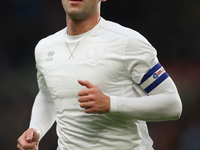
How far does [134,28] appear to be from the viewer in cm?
461

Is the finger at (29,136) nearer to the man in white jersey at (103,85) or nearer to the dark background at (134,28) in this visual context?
the man in white jersey at (103,85)

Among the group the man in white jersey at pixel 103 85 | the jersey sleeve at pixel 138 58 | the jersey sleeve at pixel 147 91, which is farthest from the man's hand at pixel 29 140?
the jersey sleeve at pixel 138 58

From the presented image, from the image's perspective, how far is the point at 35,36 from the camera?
4.70 metres

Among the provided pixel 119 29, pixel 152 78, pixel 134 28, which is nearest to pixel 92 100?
pixel 152 78

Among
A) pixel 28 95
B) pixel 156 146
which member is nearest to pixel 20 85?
pixel 28 95

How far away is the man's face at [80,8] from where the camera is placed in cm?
175

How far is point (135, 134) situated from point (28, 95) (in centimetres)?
303

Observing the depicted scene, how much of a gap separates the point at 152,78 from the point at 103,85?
0.25 m

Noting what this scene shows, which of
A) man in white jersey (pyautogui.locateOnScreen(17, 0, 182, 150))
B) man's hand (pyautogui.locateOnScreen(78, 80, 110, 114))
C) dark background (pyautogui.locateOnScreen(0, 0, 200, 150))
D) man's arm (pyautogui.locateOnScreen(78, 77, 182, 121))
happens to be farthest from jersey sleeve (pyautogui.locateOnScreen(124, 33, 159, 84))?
dark background (pyautogui.locateOnScreen(0, 0, 200, 150))

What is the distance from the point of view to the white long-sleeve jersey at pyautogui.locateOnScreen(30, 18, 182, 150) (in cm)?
160

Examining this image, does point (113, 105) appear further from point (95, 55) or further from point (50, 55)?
point (50, 55)

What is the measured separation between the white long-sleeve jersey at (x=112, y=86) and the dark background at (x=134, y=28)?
2656mm

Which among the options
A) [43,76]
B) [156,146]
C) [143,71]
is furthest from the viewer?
[156,146]
